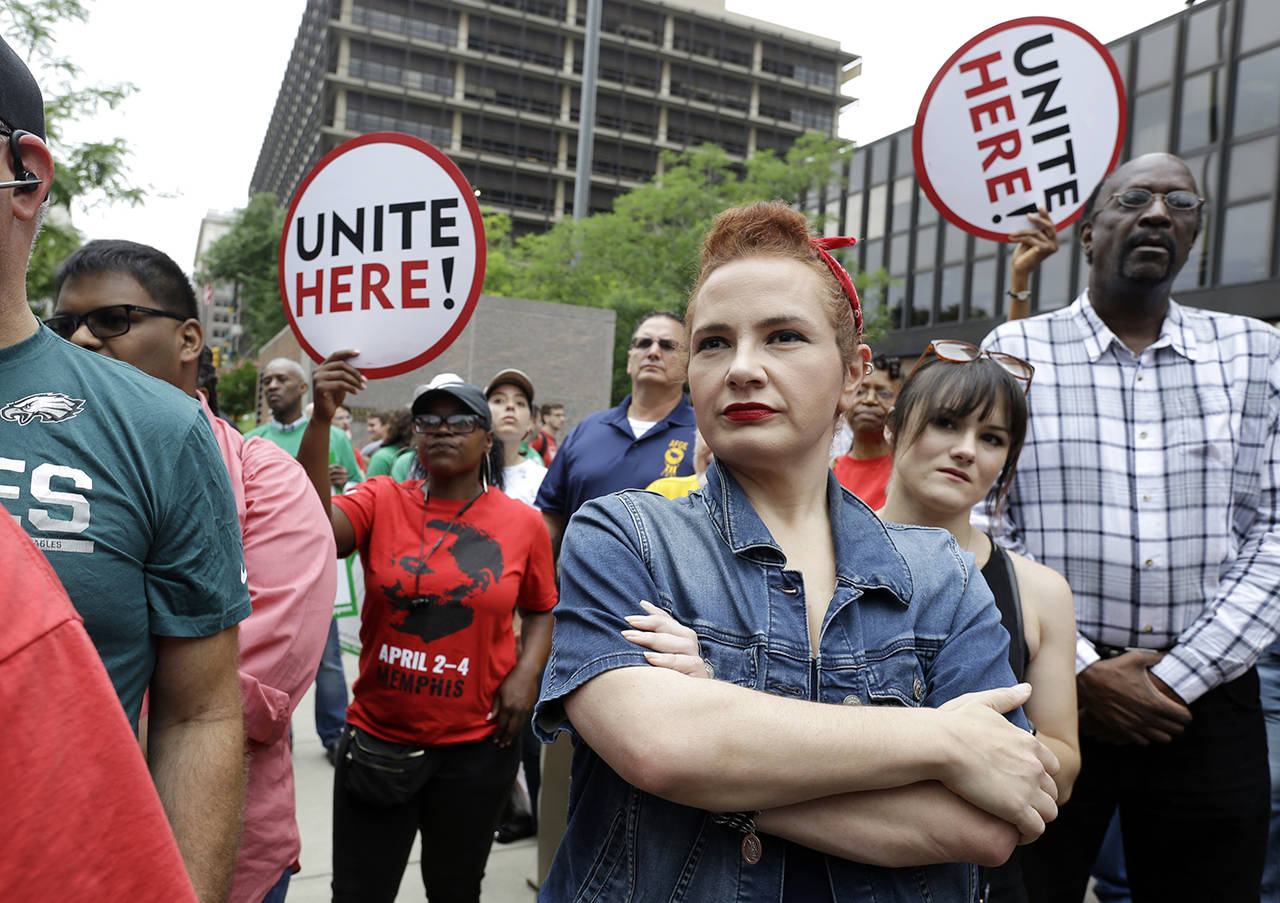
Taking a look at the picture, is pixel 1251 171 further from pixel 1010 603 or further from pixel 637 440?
pixel 1010 603

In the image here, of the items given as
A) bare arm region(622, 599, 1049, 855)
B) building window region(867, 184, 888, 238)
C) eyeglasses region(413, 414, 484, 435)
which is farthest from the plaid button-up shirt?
building window region(867, 184, 888, 238)

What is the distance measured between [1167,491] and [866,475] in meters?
1.51

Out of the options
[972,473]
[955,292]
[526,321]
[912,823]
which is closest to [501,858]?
[972,473]

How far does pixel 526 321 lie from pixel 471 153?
47.6m

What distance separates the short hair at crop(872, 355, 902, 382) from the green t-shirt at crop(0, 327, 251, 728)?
3.83 m

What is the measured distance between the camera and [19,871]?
63 centimetres

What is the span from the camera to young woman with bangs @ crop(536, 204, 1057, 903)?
50.6 inches

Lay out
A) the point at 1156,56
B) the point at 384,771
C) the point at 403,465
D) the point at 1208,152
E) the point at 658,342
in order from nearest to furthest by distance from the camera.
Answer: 1. the point at 384,771
2. the point at 658,342
3. the point at 403,465
4. the point at 1208,152
5. the point at 1156,56

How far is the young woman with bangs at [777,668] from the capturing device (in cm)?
129

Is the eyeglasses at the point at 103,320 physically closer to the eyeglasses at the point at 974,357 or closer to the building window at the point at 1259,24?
the eyeglasses at the point at 974,357

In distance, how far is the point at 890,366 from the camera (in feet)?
15.9

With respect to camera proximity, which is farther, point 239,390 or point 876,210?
point 239,390

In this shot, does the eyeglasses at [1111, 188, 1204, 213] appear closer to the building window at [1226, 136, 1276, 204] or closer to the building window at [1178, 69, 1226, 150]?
the building window at [1226, 136, 1276, 204]

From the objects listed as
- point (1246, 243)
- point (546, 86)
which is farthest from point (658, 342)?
point (546, 86)
